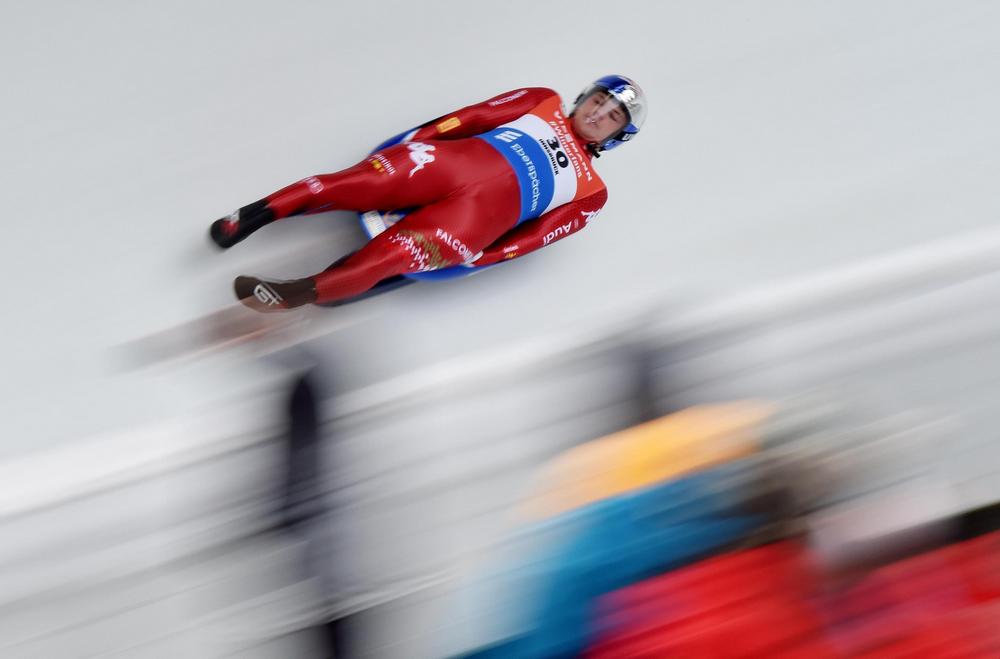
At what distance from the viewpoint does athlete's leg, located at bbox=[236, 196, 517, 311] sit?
2.09 meters

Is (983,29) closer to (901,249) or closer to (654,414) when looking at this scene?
(901,249)

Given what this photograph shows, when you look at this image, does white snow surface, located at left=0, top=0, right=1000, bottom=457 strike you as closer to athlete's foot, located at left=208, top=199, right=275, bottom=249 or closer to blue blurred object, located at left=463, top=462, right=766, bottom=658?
athlete's foot, located at left=208, top=199, right=275, bottom=249

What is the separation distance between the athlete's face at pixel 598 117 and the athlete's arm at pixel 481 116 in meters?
0.13

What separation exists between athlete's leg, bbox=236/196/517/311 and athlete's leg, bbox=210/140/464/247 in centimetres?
6

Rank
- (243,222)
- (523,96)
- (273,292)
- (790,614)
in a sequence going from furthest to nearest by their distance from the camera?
(523,96) < (243,222) < (273,292) < (790,614)

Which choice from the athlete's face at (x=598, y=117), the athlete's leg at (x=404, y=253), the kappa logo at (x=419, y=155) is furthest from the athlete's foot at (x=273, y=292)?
the athlete's face at (x=598, y=117)

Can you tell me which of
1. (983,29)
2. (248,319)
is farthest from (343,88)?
(983,29)

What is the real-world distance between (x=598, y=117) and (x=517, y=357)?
763 mm

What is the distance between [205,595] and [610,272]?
142 cm

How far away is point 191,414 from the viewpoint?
2213 millimetres

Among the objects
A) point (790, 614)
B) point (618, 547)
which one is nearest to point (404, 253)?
point (618, 547)

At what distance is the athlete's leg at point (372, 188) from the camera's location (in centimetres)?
219

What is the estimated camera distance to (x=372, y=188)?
2.28m

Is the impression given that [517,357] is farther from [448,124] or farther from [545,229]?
[448,124]
